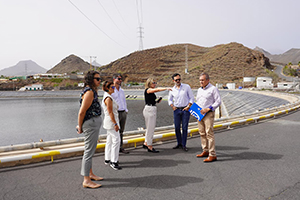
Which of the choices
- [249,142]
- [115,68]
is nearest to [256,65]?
[115,68]

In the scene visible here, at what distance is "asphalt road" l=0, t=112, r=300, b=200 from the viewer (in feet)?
11.4

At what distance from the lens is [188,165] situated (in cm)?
477

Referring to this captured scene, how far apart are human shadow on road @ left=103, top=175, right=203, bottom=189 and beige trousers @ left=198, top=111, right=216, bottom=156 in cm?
113

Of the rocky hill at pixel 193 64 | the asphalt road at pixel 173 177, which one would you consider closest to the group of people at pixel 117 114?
the asphalt road at pixel 173 177

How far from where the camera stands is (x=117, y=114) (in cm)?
469

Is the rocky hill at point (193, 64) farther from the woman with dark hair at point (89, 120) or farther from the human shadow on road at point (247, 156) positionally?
the woman with dark hair at point (89, 120)

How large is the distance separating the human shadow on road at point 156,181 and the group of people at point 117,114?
0.38 metres

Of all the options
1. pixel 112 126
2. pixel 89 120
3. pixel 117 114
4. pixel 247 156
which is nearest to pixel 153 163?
pixel 112 126

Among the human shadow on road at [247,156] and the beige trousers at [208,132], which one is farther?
the human shadow on road at [247,156]

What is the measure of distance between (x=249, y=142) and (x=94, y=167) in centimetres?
473

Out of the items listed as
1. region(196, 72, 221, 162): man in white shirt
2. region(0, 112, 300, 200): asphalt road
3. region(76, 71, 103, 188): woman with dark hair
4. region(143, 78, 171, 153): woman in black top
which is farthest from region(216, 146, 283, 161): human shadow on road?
region(76, 71, 103, 188): woman with dark hair

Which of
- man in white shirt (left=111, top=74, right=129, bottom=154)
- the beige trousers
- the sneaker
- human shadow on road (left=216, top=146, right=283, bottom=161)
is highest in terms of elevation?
man in white shirt (left=111, top=74, right=129, bottom=154)

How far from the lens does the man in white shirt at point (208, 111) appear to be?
197 inches

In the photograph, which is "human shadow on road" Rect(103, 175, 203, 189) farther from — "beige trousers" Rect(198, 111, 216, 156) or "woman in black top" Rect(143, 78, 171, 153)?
"woman in black top" Rect(143, 78, 171, 153)
